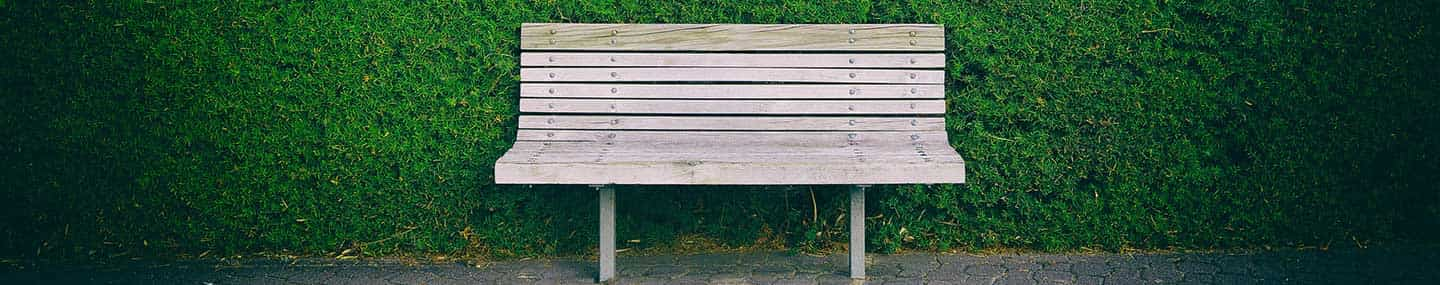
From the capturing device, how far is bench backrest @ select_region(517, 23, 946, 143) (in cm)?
432

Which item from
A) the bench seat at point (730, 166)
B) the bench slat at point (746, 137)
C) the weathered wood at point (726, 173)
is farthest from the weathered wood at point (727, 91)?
the weathered wood at point (726, 173)

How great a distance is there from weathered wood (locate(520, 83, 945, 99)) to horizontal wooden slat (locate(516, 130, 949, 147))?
13cm

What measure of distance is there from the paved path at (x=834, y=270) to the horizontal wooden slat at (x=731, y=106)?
0.60 metres

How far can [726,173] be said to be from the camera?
12.2ft

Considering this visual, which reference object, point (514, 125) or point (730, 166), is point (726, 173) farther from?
point (514, 125)

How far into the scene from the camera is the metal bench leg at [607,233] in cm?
404

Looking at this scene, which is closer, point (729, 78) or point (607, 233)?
point (607, 233)

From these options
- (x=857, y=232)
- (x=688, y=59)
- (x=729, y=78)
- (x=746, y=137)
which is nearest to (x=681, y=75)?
(x=688, y=59)

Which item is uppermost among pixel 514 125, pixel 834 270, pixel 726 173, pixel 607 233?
pixel 514 125

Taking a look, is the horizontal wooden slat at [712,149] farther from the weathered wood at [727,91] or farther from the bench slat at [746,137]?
the weathered wood at [727,91]

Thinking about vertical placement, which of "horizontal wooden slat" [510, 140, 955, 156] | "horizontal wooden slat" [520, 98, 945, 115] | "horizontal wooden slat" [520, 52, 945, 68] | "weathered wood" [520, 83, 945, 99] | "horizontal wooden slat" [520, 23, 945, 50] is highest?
"horizontal wooden slat" [520, 23, 945, 50]

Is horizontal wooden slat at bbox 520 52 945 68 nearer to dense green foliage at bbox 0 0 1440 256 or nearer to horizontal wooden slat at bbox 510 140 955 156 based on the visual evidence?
dense green foliage at bbox 0 0 1440 256

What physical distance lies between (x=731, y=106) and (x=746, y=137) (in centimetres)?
13

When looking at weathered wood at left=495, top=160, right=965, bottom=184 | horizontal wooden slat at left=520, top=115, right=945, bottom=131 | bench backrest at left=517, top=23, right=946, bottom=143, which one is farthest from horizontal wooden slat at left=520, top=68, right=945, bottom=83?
weathered wood at left=495, top=160, right=965, bottom=184
